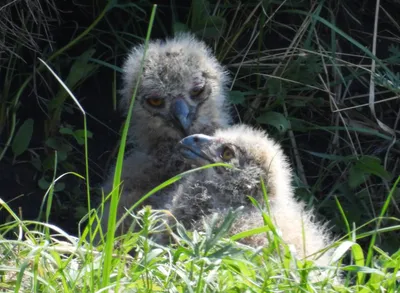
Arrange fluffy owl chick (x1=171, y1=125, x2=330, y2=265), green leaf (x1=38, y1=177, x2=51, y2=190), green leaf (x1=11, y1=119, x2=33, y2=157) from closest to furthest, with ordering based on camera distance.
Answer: fluffy owl chick (x1=171, y1=125, x2=330, y2=265)
green leaf (x1=38, y1=177, x2=51, y2=190)
green leaf (x1=11, y1=119, x2=33, y2=157)

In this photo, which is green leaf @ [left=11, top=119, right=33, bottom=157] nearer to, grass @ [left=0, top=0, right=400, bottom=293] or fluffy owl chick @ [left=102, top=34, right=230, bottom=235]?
grass @ [left=0, top=0, right=400, bottom=293]

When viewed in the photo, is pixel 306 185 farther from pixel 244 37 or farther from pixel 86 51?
pixel 86 51

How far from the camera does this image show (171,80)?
5543 millimetres

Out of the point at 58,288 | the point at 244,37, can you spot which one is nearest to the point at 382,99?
the point at 244,37

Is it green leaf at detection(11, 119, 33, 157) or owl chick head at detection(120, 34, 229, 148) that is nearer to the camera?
owl chick head at detection(120, 34, 229, 148)

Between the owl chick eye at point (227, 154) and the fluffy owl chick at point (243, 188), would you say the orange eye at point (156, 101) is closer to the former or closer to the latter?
the fluffy owl chick at point (243, 188)

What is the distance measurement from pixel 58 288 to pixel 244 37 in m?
3.74

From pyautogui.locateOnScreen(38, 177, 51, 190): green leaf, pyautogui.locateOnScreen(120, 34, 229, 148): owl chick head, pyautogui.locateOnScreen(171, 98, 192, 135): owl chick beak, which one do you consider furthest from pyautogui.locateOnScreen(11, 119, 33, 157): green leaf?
pyautogui.locateOnScreen(171, 98, 192, 135): owl chick beak

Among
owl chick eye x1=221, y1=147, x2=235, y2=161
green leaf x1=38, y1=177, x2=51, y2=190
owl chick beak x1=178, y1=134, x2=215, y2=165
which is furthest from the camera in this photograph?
green leaf x1=38, y1=177, x2=51, y2=190

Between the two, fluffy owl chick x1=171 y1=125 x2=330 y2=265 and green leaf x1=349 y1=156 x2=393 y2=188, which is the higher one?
fluffy owl chick x1=171 y1=125 x2=330 y2=265

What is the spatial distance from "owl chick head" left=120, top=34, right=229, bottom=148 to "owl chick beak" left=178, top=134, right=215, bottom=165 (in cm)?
53

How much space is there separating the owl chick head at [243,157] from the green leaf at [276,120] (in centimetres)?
118

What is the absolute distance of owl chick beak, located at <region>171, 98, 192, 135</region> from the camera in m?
5.41

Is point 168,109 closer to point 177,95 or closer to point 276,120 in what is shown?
point 177,95
